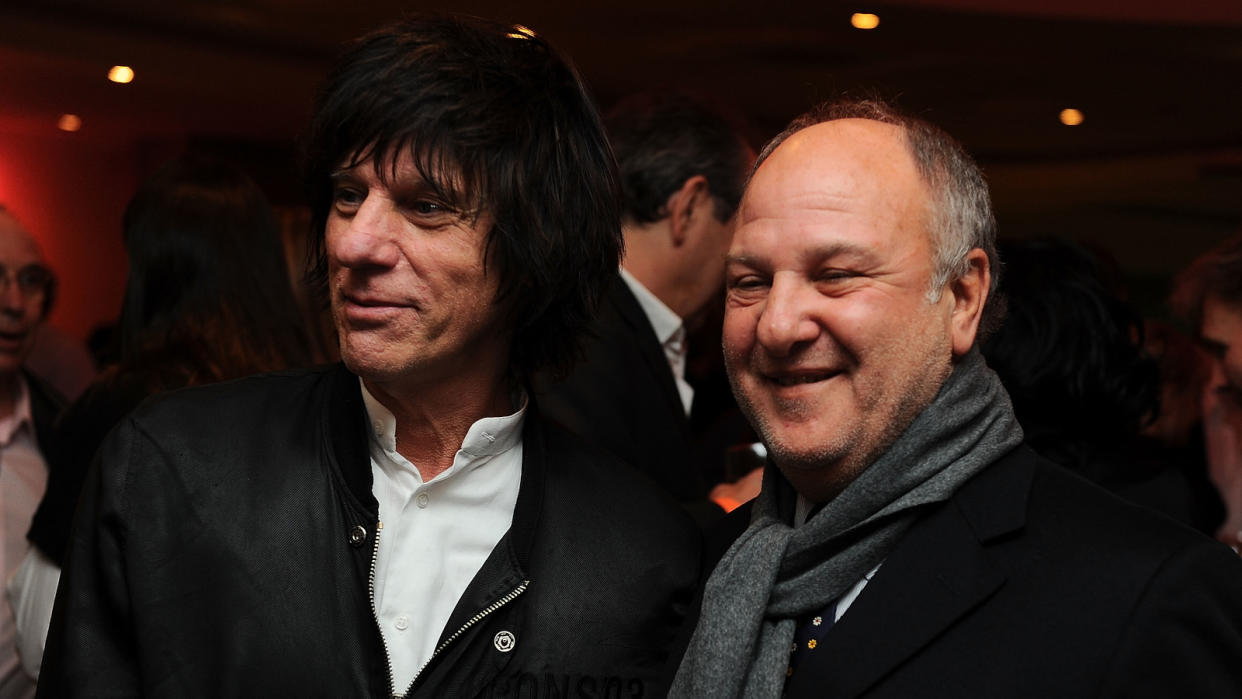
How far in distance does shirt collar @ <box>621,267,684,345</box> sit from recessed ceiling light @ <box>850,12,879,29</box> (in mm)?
3383

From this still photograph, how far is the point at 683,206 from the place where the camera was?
9.78 ft

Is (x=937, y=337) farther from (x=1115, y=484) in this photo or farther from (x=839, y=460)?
(x=1115, y=484)

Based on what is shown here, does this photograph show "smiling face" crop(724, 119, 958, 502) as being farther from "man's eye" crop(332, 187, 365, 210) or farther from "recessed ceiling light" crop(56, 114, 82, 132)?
"recessed ceiling light" crop(56, 114, 82, 132)

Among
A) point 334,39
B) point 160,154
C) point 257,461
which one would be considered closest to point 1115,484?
point 257,461

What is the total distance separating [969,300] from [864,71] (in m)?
5.55

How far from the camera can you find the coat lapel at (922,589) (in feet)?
4.64

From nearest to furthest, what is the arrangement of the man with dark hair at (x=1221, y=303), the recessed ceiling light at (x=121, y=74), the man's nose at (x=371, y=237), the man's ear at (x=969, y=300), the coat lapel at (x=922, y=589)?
the coat lapel at (x=922, y=589)
the man's ear at (x=969, y=300)
the man's nose at (x=371, y=237)
the man with dark hair at (x=1221, y=303)
the recessed ceiling light at (x=121, y=74)

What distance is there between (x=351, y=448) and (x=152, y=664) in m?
0.36

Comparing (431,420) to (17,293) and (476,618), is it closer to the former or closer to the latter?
(476,618)

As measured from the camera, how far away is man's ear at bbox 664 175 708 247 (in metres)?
2.98

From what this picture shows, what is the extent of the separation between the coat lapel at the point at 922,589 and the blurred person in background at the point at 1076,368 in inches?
37.3

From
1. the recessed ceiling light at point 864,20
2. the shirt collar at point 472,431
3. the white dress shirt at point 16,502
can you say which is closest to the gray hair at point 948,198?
the shirt collar at point 472,431

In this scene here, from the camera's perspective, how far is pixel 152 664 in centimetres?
157

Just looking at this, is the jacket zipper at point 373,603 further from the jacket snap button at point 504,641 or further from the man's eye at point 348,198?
the man's eye at point 348,198
